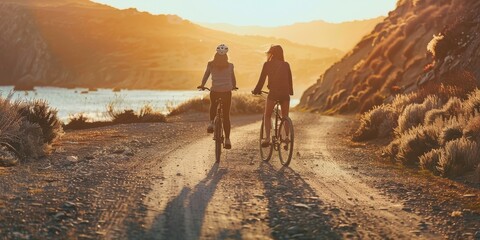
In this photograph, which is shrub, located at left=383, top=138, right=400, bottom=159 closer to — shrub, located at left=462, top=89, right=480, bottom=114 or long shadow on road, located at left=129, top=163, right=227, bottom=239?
shrub, located at left=462, top=89, right=480, bottom=114

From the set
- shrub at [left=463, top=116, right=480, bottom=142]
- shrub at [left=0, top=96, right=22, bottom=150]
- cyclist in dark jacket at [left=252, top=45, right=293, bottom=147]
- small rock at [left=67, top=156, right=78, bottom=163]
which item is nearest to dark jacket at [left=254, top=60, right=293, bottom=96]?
cyclist in dark jacket at [left=252, top=45, right=293, bottom=147]

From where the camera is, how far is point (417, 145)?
12906 mm

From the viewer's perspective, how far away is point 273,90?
12141mm

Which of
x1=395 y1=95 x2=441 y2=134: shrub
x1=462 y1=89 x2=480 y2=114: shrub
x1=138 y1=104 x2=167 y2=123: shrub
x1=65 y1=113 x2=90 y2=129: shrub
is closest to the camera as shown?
x1=462 y1=89 x2=480 y2=114: shrub

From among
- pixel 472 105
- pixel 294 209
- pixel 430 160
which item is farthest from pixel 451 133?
pixel 294 209

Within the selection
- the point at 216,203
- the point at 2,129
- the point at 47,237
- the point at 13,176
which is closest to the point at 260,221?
the point at 216,203

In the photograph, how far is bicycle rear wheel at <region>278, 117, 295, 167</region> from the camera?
11.8 meters

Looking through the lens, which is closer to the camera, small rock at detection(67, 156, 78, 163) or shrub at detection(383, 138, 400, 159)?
small rock at detection(67, 156, 78, 163)

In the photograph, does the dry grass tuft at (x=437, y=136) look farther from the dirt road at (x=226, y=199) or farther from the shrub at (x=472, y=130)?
the dirt road at (x=226, y=199)

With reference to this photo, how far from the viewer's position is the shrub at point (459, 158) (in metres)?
10.5

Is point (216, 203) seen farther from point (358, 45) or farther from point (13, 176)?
point (358, 45)

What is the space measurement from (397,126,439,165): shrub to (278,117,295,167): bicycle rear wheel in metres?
2.68

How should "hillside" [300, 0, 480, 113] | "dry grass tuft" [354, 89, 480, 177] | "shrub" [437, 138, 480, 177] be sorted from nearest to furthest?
"shrub" [437, 138, 480, 177]
"dry grass tuft" [354, 89, 480, 177]
"hillside" [300, 0, 480, 113]

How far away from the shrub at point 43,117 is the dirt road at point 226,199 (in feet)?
5.18
